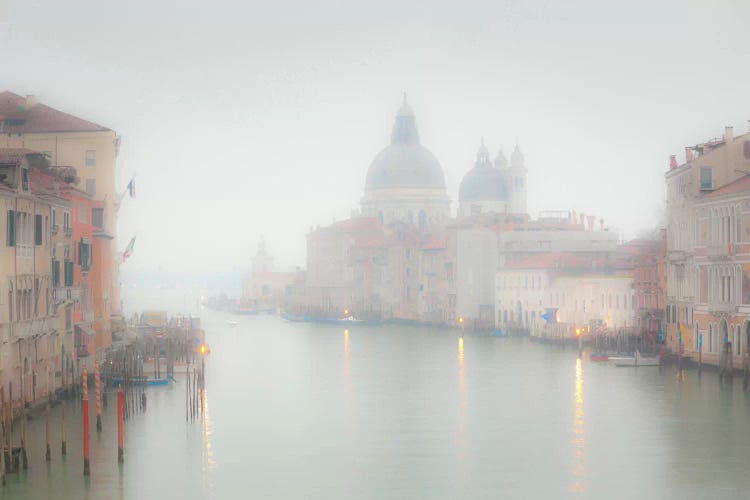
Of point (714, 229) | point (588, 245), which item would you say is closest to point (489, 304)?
point (588, 245)

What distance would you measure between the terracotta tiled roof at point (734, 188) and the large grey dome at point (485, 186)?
191 ft

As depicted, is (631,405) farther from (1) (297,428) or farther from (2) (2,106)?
(2) (2,106)

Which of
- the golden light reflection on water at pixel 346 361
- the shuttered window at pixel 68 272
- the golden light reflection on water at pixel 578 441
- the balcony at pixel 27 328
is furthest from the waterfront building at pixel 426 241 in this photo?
the balcony at pixel 27 328

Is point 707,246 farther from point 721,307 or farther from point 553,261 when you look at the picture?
point 553,261

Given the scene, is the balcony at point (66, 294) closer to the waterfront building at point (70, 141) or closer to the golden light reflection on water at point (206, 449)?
the golden light reflection on water at point (206, 449)

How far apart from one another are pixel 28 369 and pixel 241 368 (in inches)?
771

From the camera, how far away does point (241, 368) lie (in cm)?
4553

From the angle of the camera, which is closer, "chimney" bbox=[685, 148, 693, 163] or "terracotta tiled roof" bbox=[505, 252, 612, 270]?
"chimney" bbox=[685, 148, 693, 163]

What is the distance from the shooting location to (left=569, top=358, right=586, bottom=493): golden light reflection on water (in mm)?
22266

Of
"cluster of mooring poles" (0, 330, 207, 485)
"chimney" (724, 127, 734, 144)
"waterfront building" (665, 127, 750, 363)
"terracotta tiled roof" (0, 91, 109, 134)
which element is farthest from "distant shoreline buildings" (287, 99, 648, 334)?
"terracotta tiled roof" (0, 91, 109, 134)

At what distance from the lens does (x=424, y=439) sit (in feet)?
89.2

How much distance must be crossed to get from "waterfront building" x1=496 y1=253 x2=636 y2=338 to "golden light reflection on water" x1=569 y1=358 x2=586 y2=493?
14693mm

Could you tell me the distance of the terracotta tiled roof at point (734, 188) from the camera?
3444cm

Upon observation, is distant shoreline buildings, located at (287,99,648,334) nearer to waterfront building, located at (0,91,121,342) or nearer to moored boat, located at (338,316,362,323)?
moored boat, located at (338,316,362,323)
